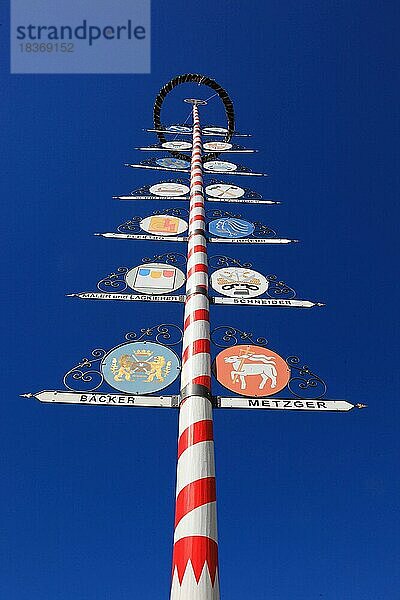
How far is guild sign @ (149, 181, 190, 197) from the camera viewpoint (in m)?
8.23

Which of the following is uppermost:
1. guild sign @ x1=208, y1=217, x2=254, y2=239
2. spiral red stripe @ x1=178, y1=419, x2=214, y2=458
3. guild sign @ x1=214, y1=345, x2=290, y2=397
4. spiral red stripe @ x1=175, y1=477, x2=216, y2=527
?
guild sign @ x1=208, y1=217, x2=254, y2=239

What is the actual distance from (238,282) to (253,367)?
145 cm

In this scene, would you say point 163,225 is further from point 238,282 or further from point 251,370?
point 251,370

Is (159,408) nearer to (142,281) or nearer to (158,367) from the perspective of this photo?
(158,367)

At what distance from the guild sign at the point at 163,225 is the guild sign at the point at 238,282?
3.87ft

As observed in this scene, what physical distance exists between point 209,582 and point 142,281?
337 centimetres

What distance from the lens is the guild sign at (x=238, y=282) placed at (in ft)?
18.0

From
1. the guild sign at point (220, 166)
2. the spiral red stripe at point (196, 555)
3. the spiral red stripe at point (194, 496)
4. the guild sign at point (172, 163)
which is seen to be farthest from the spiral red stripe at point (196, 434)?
the guild sign at point (172, 163)

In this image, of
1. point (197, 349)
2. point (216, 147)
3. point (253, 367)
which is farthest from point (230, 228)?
point (216, 147)

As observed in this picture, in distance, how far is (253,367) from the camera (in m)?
4.42

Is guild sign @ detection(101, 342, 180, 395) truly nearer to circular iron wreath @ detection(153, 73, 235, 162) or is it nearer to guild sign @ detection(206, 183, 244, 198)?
guild sign @ detection(206, 183, 244, 198)

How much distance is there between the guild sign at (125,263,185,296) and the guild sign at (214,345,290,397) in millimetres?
1129

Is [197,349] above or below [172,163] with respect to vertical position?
below

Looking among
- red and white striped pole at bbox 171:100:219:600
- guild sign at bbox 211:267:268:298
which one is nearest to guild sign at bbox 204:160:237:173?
guild sign at bbox 211:267:268:298
